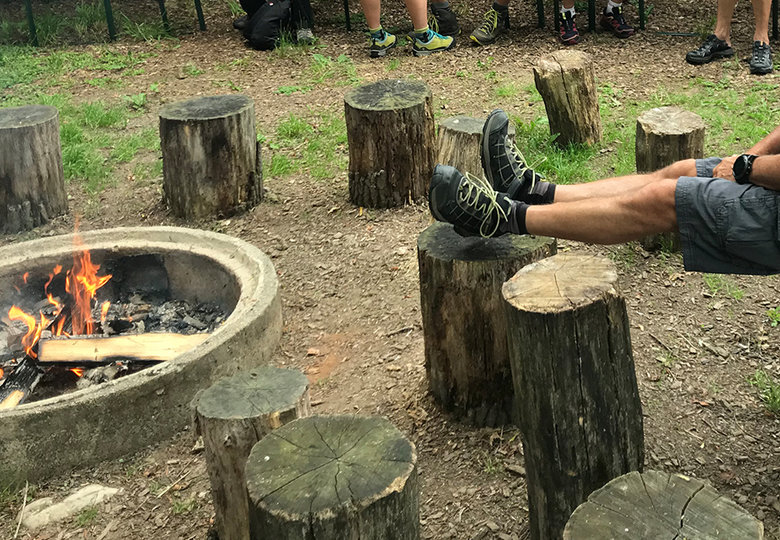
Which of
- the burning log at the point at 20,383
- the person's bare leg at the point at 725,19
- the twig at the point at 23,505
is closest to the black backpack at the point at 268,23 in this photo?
the person's bare leg at the point at 725,19

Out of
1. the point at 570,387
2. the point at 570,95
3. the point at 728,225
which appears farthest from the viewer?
the point at 570,95

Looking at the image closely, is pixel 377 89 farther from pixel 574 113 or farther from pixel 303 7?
pixel 303 7

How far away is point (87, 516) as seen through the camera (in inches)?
141

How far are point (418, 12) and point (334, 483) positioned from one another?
6.49 meters

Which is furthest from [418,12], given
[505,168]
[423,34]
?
[505,168]

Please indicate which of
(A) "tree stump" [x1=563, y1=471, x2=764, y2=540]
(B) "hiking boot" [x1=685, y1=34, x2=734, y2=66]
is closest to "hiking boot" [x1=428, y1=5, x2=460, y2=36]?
(B) "hiking boot" [x1=685, y1=34, x2=734, y2=66]

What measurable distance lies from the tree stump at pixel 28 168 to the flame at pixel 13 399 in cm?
196

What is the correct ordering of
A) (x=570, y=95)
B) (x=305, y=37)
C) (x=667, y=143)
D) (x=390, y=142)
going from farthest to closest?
(x=305, y=37) → (x=570, y=95) → (x=390, y=142) → (x=667, y=143)

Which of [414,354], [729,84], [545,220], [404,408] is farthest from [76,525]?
[729,84]

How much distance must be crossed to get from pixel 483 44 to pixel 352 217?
11.4 ft

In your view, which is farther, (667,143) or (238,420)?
(667,143)

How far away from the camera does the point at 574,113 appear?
20.5 feet

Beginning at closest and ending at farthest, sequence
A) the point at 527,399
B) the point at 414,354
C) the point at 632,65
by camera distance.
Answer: the point at 527,399 → the point at 414,354 → the point at 632,65

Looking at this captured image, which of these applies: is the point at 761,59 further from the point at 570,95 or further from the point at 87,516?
the point at 87,516
